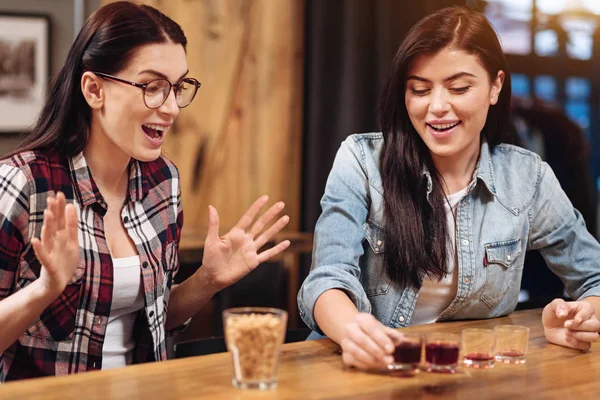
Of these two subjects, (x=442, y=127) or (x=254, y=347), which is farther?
(x=442, y=127)

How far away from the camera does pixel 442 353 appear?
1415mm

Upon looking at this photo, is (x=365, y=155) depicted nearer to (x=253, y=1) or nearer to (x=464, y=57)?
(x=464, y=57)

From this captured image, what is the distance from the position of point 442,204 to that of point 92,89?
2.90ft

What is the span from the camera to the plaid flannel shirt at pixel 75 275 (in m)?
1.68

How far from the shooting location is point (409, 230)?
6.31ft

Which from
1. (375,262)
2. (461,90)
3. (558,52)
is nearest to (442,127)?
(461,90)

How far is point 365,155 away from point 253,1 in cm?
245

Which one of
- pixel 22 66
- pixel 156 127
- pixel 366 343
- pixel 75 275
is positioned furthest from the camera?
pixel 22 66

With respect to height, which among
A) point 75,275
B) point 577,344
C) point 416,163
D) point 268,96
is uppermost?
point 268,96

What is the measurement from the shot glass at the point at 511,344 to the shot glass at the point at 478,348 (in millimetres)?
27

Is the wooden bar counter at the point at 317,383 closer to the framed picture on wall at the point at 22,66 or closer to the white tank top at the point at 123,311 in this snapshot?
the white tank top at the point at 123,311

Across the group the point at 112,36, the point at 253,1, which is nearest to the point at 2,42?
the point at 253,1

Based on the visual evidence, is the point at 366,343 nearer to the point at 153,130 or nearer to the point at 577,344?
the point at 577,344

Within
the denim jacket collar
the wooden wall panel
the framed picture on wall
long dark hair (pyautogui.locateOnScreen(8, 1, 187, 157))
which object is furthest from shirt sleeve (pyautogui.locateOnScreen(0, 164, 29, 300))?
the framed picture on wall
